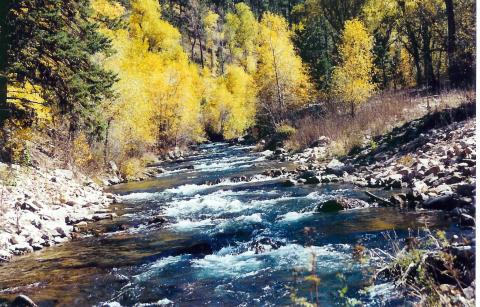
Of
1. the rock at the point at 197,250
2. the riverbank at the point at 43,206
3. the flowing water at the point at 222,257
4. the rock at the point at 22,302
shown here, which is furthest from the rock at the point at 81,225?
the rock at the point at 22,302

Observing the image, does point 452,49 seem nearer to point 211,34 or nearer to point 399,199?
point 399,199

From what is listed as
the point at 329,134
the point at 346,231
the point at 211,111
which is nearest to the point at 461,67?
the point at 329,134

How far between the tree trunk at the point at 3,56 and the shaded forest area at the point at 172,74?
42 mm

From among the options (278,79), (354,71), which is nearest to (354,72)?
(354,71)

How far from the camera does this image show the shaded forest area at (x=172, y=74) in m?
17.0

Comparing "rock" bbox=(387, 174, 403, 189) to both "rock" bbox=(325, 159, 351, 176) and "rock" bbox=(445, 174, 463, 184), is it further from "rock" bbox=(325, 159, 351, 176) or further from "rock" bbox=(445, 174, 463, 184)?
"rock" bbox=(325, 159, 351, 176)

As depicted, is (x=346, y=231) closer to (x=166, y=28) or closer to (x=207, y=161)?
(x=207, y=161)

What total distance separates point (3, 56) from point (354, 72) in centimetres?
2122

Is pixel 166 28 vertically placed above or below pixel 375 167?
above

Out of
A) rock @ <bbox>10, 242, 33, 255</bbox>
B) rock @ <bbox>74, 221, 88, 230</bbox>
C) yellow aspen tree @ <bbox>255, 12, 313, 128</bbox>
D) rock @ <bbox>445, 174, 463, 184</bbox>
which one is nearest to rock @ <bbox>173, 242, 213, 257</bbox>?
rock @ <bbox>10, 242, 33, 255</bbox>

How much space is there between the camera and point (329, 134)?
27266mm

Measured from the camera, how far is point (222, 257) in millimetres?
10078

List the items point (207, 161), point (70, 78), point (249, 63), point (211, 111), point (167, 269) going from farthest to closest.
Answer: point (249, 63) → point (211, 111) → point (207, 161) → point (70, 78) → point (167, 269)

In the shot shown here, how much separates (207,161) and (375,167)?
14267mm
